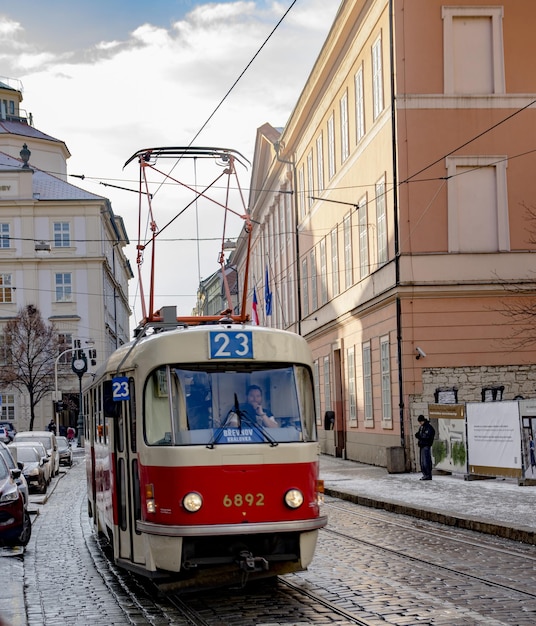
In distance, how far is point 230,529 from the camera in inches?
405

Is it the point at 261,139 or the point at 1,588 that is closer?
the point at 1,588

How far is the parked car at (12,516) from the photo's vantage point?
53.2 ft

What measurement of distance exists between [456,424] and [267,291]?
78.0ft

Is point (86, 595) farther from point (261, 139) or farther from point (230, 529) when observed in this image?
point (261, 139)

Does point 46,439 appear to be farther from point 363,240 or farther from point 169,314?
point 169,314

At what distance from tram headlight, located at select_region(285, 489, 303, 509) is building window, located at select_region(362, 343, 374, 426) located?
24324mm

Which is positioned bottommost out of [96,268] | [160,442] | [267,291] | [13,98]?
[160,442]

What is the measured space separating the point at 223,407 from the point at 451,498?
1195 cm

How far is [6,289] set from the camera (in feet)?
277

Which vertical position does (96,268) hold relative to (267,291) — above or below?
above

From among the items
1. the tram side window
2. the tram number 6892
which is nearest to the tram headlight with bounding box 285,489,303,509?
the tram number 6892

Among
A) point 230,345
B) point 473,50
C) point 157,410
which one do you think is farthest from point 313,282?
point 157,410

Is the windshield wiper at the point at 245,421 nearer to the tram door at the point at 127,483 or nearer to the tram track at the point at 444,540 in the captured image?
the tram door at the point at 127,483

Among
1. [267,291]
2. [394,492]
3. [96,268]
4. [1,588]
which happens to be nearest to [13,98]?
[96,268]
